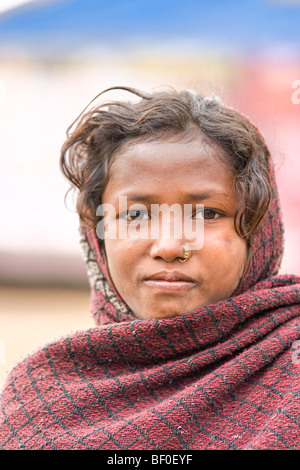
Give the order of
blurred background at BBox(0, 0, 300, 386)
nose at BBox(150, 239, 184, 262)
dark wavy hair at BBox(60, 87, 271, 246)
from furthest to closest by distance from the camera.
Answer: blurred background at BBox(0, 0, 300, 386), dark wavy hair at BBox(60, 87, 271, 246), nose at BBox(150, 239, 184, 262)

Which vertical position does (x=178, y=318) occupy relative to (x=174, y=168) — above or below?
below

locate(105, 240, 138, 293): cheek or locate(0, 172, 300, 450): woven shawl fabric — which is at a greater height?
locate(105, 240, 138, 293): cheek

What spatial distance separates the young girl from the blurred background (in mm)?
2524

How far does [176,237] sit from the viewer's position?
1393 millimetres

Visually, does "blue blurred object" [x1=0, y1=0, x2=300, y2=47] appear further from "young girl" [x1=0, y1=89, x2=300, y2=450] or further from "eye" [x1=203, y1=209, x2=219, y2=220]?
"eye" [x1=203, y1=209, x2=219, y2=220]

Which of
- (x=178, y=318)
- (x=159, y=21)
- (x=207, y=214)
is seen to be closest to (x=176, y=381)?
(x=178, y=318)

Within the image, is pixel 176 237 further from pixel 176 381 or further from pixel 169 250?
pixel 176 381

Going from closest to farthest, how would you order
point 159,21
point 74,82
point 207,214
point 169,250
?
point 169,250 → point 207,214 → point 159,21 → point 74,82

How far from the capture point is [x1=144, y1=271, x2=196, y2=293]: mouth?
1.39m

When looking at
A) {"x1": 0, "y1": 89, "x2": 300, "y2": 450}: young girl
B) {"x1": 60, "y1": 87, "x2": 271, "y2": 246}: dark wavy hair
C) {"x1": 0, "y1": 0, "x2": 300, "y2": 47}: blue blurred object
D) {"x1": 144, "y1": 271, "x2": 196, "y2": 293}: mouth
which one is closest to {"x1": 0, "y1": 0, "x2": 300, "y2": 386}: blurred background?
{"x1": 0, "y1": 0, "x2": 300, "y2": 47}: blue blurred object

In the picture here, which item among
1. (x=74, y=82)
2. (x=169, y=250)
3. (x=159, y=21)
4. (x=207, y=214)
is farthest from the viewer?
(x=74, y=82)

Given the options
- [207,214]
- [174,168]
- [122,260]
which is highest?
[174,168]

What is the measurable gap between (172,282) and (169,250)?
0.08 metres

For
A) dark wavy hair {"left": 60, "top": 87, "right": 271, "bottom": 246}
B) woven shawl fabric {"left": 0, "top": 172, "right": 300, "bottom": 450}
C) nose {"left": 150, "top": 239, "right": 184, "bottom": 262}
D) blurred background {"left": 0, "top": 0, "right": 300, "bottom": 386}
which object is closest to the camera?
woven shawl fabric {"left": 0, "top": 172, "right": 300, "bottom": 450}
